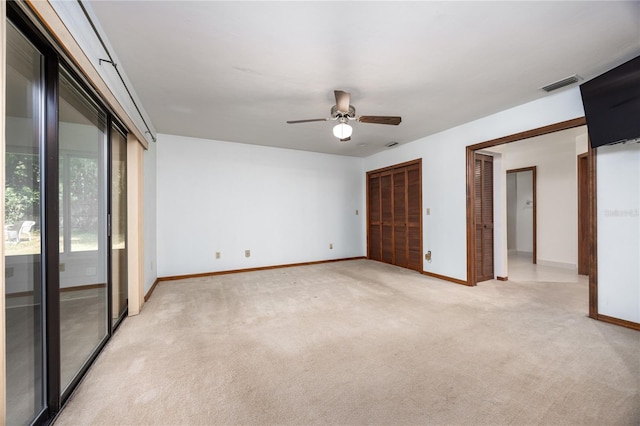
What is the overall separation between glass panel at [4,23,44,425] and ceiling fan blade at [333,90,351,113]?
2.18 meters

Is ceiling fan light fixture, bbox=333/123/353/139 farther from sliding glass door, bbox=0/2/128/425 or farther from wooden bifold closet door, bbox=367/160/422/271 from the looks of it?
wooden bifold closet door, bbox=367/160/422/271

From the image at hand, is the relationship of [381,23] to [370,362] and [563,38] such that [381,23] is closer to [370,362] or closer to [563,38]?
[563,38]

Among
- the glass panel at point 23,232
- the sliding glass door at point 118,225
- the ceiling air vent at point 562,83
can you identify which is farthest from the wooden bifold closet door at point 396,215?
the glass panel at point 23,232

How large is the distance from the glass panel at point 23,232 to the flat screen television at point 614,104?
13.5 ft

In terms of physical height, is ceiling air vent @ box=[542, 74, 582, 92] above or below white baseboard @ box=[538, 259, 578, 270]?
above

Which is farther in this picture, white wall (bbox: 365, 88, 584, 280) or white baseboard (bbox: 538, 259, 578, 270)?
white baseboard (bbox: 538, 259, 578, 270)

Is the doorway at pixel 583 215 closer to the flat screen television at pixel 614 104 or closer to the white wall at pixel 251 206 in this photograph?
the flat screen television at pixel 614 104

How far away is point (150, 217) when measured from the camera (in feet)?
13.1

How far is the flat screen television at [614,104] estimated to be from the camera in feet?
7.18

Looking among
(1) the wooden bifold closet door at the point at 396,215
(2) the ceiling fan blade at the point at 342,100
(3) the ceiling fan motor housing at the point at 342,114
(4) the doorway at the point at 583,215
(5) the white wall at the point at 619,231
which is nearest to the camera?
(5) the white wall at the point at 619,231

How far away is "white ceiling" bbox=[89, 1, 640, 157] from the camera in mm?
1802

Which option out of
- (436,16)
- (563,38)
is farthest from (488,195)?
(436,16)

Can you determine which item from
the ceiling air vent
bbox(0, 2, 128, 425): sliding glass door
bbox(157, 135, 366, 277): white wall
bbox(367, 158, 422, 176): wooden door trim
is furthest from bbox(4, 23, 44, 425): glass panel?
bbox(367, 158, 422, 176): wooden door trim

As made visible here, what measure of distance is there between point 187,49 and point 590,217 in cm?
434
